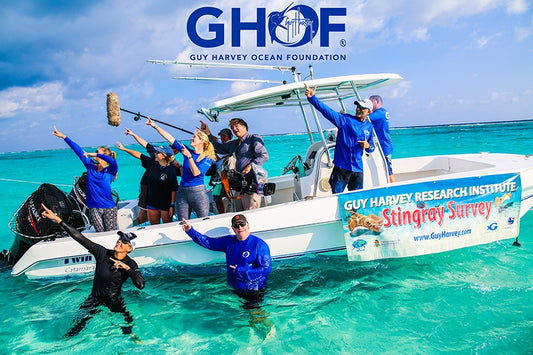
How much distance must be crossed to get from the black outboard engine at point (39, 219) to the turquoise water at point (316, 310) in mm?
641

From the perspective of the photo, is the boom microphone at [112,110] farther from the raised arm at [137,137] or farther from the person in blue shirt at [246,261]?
the person in blue shirt at [246,261]

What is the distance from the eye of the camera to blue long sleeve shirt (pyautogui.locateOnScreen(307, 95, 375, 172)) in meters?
4.12

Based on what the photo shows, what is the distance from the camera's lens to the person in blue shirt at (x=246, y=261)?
137 inches

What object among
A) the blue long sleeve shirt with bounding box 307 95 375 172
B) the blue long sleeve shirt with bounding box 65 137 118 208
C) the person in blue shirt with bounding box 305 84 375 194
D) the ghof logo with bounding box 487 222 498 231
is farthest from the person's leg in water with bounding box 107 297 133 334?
the ghof logo with bounding box 487 222 498 231

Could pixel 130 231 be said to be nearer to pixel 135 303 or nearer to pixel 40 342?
pixel 135 303

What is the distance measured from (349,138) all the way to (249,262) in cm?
186

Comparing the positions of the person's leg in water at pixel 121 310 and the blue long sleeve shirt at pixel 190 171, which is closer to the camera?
the person's leg in water at pixel 121 310

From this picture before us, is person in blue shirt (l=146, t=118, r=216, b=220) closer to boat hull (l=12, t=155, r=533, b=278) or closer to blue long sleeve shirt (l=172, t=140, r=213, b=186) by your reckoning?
blue long sleeve shirt (l=172, t=140, r=213, b=186)

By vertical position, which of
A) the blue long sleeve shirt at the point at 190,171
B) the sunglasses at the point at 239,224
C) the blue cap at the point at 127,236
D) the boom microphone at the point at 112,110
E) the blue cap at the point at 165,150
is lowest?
the blue cap at the point at 127,236

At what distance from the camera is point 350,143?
4.16m

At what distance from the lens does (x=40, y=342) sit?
3.54m

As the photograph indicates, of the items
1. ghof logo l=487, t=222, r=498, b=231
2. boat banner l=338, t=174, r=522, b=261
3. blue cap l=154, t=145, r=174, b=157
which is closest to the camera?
boat banner l=338, t=174, r=522, b=261

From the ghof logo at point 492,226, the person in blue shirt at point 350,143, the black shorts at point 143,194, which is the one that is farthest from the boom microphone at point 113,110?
the ghof logo at point 492,226

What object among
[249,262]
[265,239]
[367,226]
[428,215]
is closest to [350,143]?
[367,226]
